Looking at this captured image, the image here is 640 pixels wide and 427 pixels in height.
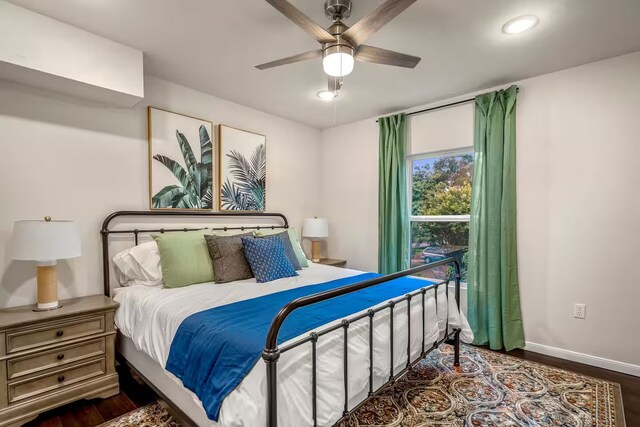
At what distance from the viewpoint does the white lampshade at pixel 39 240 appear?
1.96 meters

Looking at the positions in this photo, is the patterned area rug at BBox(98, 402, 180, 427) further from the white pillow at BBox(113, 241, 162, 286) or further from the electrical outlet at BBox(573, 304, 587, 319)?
the electrical outlet at BBox(573, 304, 587, 319)

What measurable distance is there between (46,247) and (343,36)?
221cm

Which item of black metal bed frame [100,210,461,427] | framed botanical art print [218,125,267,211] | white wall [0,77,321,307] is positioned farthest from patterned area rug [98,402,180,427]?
framed botanical art print [218,125,267,211]

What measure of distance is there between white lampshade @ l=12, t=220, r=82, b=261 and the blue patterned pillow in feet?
4.06

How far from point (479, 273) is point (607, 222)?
1.06m

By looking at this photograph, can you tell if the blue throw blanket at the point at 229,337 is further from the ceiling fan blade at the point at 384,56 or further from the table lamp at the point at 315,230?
the table lamp at the point at 315,230

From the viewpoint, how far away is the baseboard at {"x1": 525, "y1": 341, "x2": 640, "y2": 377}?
8.07 ft

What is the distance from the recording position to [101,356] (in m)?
2.19

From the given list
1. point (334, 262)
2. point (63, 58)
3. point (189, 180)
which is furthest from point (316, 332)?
point (334, 262)

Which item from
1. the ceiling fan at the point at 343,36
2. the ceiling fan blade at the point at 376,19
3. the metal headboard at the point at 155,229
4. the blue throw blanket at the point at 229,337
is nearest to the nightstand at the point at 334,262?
the metal headboard at the point at 155,229

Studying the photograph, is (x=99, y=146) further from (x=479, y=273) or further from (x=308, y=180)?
(x=479, y=273)

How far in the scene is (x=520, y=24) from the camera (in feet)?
6.77

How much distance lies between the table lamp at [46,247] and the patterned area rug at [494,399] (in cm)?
207

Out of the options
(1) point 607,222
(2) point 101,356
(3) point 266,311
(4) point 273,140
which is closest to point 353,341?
(3) point 266,311
